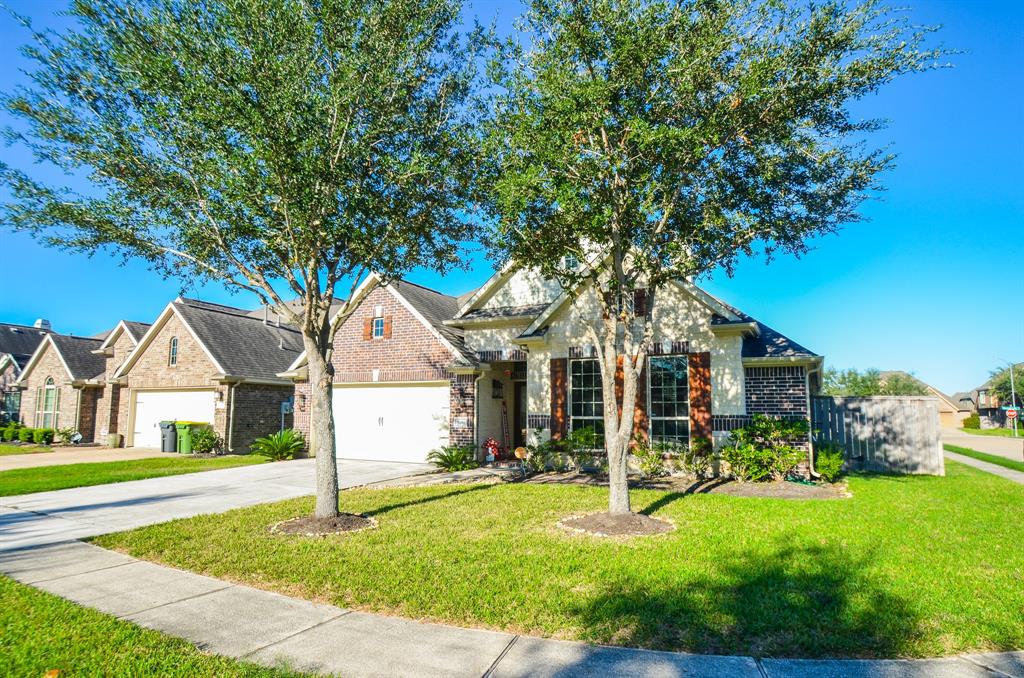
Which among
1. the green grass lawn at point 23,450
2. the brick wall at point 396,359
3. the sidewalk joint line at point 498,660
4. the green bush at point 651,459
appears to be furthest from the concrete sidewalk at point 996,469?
the green grass lawn at point 23,450

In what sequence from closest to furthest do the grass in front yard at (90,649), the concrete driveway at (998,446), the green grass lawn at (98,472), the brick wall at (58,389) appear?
1. the grass in front yard at (90,649)
2. the green grass lawn at (98,472)
3. the concrete driveway at (998,446)
4. the brick wall at (58,389)

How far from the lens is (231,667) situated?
12.4 feet

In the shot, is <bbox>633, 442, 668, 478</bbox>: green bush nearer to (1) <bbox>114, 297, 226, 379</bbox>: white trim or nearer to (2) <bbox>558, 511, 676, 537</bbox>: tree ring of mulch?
(2) <bbox>558, 511, 676, 537</bbox>: tree ring of mulch

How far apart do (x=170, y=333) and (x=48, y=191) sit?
51.1 feet

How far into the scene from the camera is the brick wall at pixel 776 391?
12.4 metres

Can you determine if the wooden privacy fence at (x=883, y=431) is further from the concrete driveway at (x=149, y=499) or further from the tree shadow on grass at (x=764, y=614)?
the concrete driveway at (x=149, y=499)

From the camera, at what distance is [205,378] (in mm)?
20672

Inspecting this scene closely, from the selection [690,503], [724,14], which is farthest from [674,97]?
[690,503]

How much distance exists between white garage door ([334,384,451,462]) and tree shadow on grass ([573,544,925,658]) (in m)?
11.6

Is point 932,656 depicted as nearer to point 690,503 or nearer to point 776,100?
point 690,503

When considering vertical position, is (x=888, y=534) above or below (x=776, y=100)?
below

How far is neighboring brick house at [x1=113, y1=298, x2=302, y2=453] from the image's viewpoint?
2025cm

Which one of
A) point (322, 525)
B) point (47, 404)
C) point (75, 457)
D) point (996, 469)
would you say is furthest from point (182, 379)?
point (996, 469)

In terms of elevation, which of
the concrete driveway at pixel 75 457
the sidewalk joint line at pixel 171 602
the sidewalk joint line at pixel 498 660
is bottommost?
the concrete driveway at pixel 75 457
